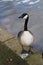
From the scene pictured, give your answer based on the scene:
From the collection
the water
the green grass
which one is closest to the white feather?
the green grass

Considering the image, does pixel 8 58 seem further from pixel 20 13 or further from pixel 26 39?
pixel 20 13

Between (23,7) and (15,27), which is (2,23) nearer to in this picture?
(15,27)

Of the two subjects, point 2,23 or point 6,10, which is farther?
point 6,10

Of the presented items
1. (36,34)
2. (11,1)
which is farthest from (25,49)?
(11,1)

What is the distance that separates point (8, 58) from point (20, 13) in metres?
3.25

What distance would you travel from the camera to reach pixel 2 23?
6.69 metres

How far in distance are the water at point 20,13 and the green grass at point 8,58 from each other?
0.94 m

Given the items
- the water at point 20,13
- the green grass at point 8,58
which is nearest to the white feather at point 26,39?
the green grass at point 8,58

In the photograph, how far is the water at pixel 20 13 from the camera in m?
6.01

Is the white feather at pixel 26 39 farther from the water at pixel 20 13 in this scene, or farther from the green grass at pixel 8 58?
the water at pixel 20 13

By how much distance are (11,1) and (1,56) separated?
4.59 m

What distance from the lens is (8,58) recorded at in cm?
441

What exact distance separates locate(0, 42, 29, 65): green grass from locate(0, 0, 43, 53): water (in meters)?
0.94

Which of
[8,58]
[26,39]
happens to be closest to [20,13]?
[26,39]
